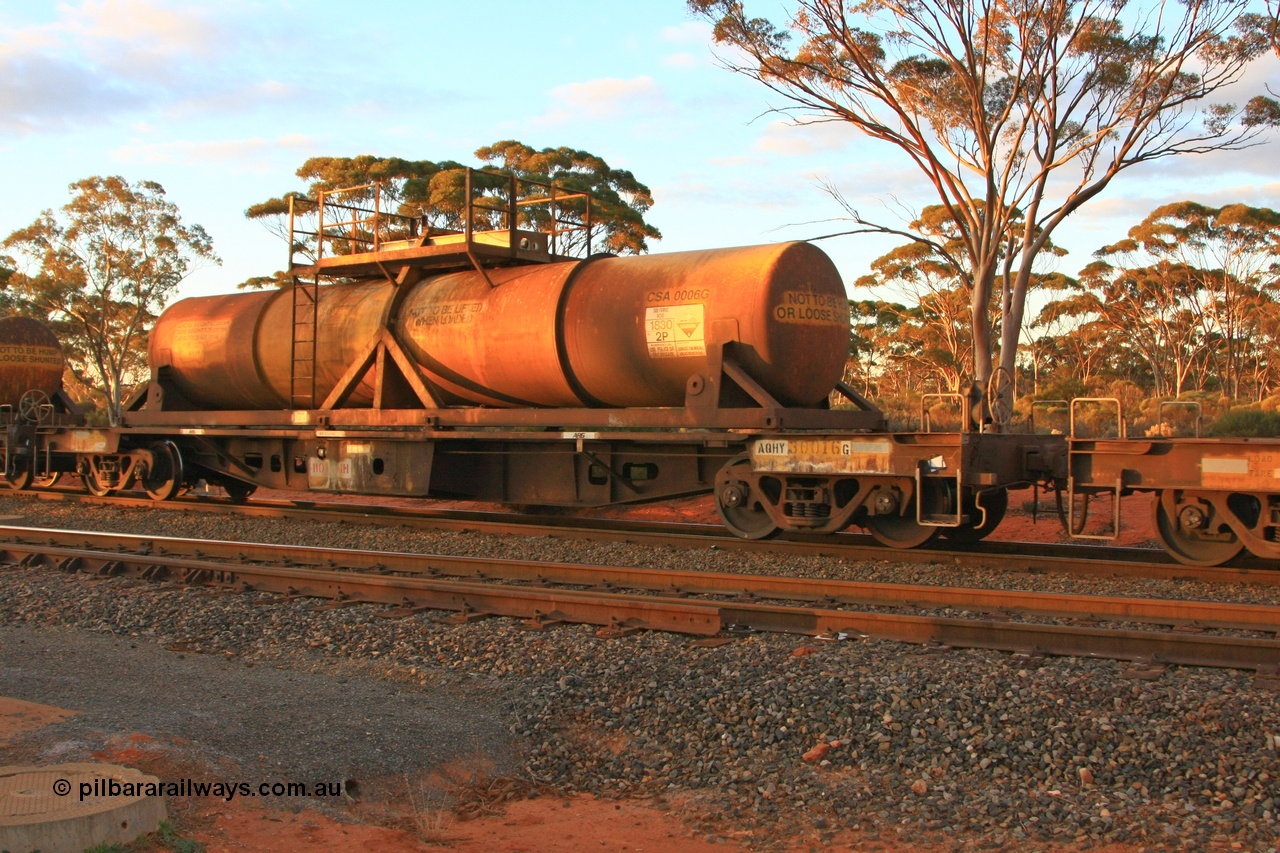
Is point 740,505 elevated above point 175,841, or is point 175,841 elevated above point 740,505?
point 740,505

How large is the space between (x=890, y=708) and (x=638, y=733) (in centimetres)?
130

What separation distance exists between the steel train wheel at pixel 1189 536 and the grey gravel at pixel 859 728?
3976mm

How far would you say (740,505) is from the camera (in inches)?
454

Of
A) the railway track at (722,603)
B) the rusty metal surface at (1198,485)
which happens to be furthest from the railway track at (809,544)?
the railway track at (722,603)

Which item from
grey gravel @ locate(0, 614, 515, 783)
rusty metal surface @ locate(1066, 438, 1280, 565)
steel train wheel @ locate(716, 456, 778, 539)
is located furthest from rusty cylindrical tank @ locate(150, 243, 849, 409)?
grey gravel @ locate(0, 614, 515, 783)

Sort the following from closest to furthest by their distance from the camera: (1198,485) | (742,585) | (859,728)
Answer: (859,728) → (742,585) → (1198,485)

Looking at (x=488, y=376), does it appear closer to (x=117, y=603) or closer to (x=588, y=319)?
(x=588, y=319)

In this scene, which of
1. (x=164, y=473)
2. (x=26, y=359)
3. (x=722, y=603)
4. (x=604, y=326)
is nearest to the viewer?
(x=722, y=603)

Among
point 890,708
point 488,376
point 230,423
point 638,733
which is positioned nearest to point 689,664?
point 638,733

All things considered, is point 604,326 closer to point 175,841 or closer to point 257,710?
point 257,710

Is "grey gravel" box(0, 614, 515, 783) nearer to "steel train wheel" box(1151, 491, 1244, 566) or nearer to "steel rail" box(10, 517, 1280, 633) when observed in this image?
"steel rail" box(10, 517, 1280, 633)

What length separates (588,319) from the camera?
1205 centimetres

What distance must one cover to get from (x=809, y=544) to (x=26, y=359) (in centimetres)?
1712

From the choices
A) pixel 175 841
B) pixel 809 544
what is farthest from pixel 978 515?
pixel 175 841
